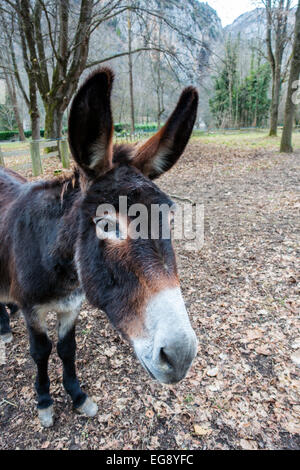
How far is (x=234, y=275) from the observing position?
15.4 ft

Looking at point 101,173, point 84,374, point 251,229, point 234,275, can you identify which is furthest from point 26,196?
point 251,229

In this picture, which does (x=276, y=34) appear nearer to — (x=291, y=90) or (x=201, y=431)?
(x=291, y=90)

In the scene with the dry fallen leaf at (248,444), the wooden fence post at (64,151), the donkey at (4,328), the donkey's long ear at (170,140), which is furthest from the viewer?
the wooden fence post at (64,151)

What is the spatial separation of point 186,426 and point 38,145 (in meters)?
10.3

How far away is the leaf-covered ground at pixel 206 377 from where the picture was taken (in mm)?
2471

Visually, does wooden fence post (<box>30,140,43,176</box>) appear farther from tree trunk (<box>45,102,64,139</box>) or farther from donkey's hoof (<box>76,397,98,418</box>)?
donkey's hoof (<box>76,397,98,418</box>)

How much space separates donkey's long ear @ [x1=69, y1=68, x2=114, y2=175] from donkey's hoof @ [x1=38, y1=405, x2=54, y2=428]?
237cm

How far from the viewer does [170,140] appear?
6.14 feet

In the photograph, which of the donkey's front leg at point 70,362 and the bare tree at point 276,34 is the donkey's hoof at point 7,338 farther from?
the bare tree at point 276,34

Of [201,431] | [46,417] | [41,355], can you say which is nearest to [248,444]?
[201,431]

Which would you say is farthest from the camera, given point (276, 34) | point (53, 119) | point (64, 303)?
point (276, 34)

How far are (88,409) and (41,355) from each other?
79 cm

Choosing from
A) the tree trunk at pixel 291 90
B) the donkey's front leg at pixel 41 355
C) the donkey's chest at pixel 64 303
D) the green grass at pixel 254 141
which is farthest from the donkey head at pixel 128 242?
the green grass at pixel 254 141

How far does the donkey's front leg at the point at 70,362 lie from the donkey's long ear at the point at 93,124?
153 cm
